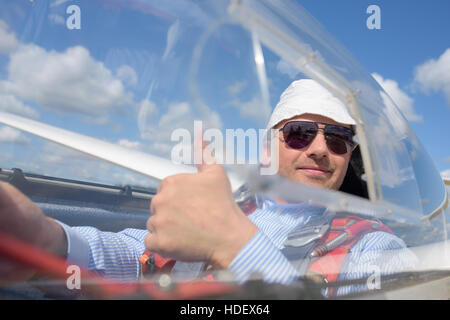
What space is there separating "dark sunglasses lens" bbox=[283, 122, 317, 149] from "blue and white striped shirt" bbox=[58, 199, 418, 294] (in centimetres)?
35

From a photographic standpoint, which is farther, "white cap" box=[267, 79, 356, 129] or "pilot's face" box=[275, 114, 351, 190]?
"pilot's face" box=[275, 114, 351, 190]

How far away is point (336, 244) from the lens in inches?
34.3

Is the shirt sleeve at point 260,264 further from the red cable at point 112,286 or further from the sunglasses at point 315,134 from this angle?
the sunglasses at point 315,134

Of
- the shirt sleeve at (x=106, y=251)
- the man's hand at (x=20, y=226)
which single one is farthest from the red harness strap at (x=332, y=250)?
the man's hand at (x=20, y=226)

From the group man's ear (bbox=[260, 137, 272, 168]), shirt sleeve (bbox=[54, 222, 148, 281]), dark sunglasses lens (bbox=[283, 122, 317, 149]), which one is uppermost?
dark sunglasses lens (bbox=[283, 122, 317, 149])

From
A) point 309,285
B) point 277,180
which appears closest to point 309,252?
point 309,285

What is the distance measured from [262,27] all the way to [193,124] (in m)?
0.31

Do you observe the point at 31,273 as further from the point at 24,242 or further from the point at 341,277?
the point at 341,277

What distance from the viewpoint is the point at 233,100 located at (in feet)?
2.58

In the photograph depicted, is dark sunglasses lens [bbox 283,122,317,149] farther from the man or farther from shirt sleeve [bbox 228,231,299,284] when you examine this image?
shirt sleeve [bbox 228,231,299,284]

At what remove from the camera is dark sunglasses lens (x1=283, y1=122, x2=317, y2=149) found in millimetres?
1204

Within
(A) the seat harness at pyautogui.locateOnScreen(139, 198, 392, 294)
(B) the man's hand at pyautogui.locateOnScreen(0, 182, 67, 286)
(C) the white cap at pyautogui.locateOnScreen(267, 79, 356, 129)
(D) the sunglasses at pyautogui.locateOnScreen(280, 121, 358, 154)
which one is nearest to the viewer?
(B) the man's hand at pyautogui.locateOnScreen(0, 182, 67, 286)

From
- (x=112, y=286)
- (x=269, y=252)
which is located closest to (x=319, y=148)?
(x=269, y=252)

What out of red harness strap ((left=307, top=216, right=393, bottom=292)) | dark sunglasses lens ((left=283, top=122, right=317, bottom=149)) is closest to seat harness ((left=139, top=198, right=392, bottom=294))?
red harness strap ((left=307, top=216, right=393, bottom=292))
